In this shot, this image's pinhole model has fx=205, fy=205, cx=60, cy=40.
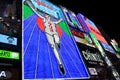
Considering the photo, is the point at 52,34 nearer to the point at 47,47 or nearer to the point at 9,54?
the point at 47,47

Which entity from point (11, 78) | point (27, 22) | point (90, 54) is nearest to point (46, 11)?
point (27, 22)

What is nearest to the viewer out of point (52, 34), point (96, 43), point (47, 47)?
point (47, 47)

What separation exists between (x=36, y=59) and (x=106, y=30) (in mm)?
3966

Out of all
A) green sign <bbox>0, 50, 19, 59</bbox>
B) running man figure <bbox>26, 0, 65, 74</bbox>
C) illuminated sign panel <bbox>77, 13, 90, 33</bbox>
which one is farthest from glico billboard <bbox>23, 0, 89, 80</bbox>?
illuminated sign panel <bbox>77, 13, 90, 33</bbox>

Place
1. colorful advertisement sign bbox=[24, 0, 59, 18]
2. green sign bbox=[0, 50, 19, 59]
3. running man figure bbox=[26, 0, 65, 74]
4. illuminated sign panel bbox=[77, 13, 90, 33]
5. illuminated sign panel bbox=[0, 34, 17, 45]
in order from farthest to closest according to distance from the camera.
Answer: illuminated sign panel bbox=[77, 13, 90, 33] → colorful advertisement sign bbox=[24, 0, 59, 18] → running man figure bbox=[26, 0, 65, 74] → illuminated sign panel bbox=[0, 34, 17, 45] → green sign bbox=[0, 50, 19, 59]

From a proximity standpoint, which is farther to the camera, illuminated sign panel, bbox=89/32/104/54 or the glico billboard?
illuminated sign panel, bbox=89/32/104/54

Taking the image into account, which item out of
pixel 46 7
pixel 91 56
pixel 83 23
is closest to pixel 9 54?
pixel 46 7

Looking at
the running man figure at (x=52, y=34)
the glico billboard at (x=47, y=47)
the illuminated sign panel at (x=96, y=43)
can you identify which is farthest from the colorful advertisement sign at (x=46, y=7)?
the illuminated sign panel at (x=96, y=43)

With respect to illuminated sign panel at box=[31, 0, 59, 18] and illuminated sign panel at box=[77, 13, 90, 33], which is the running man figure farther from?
illuminated sign panel at box=[77, 13, 90, 33]

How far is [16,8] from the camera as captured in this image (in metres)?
2.89

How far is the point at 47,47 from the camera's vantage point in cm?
297

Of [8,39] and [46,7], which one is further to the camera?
[46,7]

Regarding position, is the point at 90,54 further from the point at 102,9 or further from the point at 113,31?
the point at 113,31

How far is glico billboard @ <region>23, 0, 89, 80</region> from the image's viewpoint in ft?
8.46
